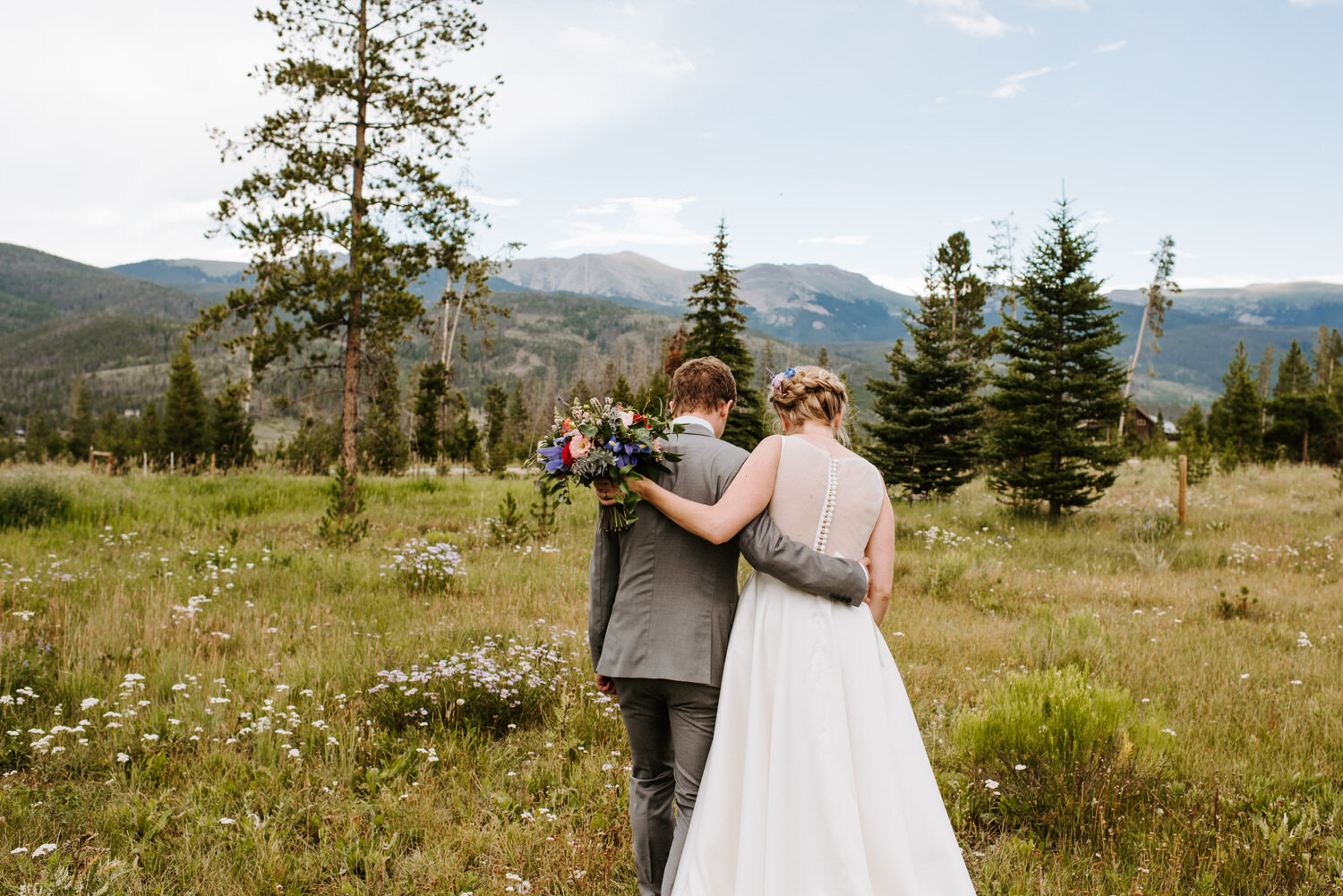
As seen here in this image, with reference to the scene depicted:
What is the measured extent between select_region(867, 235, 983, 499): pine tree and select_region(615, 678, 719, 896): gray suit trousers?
52.6 ft

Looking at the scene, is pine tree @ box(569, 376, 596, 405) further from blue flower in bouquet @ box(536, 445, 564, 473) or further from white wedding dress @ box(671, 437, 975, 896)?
white wedding dress @ box(671, 437, 975, 896)

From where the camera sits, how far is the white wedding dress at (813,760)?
271 centimetres

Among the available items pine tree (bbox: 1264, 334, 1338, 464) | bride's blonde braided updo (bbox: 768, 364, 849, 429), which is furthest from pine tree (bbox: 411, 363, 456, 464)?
pine tree (bbox: 1264, 334, 1338, 464)

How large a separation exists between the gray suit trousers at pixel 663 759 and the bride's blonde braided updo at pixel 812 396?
4.08 ft

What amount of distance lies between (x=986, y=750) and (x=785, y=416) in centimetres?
297

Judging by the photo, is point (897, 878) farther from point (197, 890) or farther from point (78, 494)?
point (78, 494)

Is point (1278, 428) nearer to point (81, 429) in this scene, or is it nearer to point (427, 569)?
point (427, 569)

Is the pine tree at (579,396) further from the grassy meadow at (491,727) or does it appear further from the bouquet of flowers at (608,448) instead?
the grassy meadow at (491,727)

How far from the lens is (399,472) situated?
2503cm

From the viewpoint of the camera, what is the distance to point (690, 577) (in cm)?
304

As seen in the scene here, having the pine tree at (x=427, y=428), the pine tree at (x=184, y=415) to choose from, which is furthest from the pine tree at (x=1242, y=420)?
the pine tree at (x=184, y=415)

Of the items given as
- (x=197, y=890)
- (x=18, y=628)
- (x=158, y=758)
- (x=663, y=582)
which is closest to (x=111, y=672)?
(x=18, y=628)

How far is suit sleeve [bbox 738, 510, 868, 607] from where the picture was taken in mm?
2857

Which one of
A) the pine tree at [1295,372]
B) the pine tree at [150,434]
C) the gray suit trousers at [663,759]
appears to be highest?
the pine tree at [1295,372]
